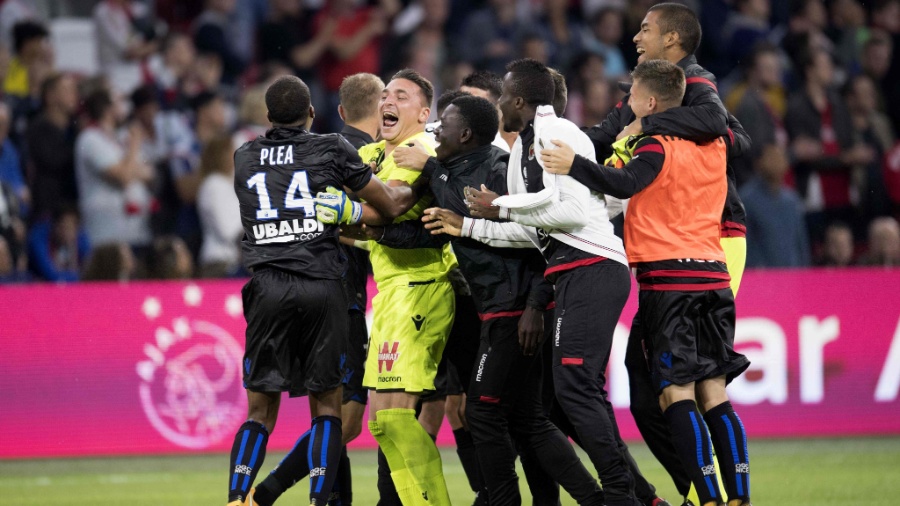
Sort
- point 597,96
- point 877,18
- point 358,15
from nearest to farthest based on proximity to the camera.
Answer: point 597,96, point 358,15, point 877,18

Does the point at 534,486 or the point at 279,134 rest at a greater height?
the point at 279,134

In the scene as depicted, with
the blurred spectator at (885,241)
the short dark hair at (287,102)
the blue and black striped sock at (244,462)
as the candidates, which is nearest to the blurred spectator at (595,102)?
the blurred spectator at (885,241)

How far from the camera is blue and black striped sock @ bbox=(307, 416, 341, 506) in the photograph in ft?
22.0

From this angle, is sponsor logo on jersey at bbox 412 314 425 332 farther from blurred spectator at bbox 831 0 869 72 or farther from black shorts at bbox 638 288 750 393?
blurred spectator at bbox 831 0 869 72

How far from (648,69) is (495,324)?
1598 millimetres

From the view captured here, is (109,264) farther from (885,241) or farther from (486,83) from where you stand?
(885,241)

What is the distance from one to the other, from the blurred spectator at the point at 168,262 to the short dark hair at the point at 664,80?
20.8 ft

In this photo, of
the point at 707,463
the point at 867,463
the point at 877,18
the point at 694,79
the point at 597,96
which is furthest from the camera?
the point at 877,18

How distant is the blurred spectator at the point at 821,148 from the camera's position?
14.2 meters

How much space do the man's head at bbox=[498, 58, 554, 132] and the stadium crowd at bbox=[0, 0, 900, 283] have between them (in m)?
5.85

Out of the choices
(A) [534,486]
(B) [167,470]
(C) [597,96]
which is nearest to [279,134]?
(A) [534,486]

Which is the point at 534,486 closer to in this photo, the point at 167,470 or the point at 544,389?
the point at 544,389

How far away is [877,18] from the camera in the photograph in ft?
53.5

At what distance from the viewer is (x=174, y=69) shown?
1427cm
